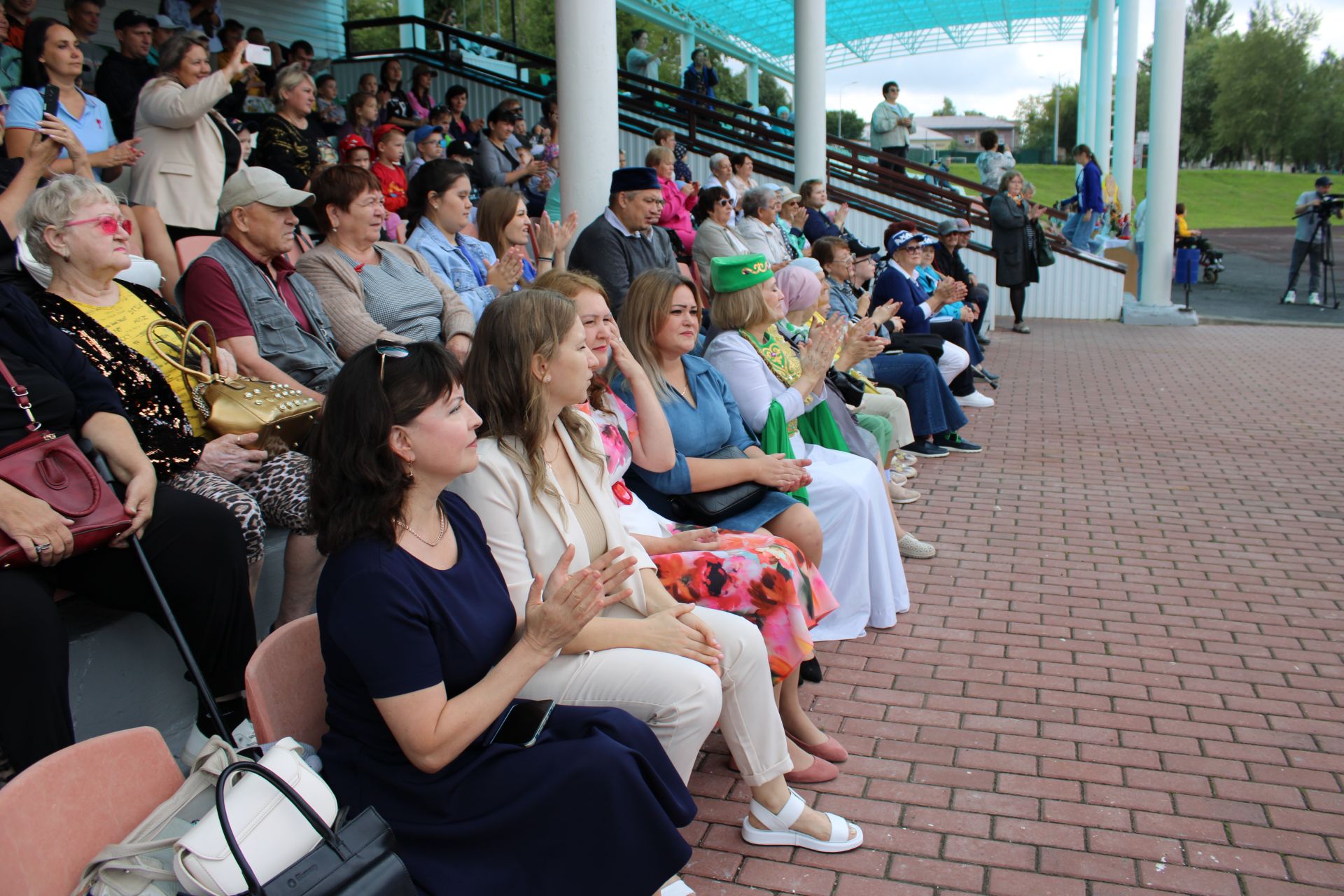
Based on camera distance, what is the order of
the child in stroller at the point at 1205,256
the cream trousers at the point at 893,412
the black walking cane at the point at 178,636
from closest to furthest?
the black walking cane at the point at 178,636 → the cream trousers at the point at 893,412 → the child in stroller at the point at 1205,256

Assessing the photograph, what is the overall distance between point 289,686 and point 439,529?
46 centimetres

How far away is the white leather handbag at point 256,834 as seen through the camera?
1.59m

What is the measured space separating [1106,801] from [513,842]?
1906mm

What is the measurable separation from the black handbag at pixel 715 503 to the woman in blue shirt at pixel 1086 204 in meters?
16.3

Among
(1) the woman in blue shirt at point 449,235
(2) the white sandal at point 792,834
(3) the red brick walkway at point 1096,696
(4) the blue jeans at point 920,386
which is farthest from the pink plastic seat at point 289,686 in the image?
(4) the blue jeans at point 920,386

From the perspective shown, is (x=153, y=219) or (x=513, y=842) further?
(x=153, y=219)

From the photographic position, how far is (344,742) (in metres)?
2.13

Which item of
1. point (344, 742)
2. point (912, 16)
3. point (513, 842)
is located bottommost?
point (513, 842)

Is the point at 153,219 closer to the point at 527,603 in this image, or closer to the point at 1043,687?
the point at 527,603

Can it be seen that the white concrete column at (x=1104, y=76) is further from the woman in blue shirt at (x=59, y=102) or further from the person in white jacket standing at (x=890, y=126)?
the woman in blue shirt at (x=59, y=102)

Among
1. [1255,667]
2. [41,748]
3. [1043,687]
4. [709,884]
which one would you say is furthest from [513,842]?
[1255,667]

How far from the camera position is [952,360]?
8.21 meters

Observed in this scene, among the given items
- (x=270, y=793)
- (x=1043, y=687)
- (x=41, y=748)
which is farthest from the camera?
(x=1043, y=687)

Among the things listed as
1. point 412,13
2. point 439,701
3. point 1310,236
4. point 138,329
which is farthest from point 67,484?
point 1310,236
